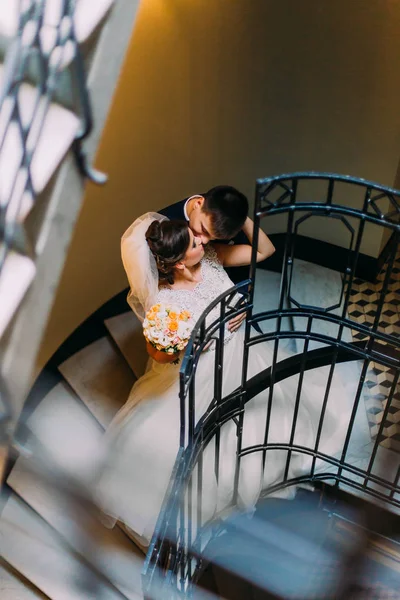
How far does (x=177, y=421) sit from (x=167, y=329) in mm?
720

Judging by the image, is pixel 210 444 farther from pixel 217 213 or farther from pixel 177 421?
pixel 217 213

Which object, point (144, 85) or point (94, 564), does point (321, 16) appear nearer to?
point (144, 85)

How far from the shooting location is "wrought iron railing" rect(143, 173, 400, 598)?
104 inches

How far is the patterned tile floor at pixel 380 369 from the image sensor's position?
13.8 ft

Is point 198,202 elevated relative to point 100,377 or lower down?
elevated

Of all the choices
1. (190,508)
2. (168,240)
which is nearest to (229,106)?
(168,240)

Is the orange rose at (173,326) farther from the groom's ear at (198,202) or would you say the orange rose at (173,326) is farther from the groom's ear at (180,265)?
the groom's ear at (198,202)

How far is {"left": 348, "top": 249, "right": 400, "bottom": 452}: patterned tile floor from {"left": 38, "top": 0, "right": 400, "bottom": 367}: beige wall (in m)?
0.99

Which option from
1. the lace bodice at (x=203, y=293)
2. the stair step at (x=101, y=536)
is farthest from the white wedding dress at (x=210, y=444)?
the stair step at (x=101, y=536)

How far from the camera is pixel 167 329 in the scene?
3070 mm

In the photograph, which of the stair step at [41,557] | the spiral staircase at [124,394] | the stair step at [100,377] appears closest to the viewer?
the spiral staircase at [124,394]

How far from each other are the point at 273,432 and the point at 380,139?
95.0 inches

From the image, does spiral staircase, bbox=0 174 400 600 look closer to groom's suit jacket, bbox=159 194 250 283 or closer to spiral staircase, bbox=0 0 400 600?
spiral staircase, bbox=0 0 400 600

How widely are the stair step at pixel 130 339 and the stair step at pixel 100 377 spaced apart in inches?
4.8
